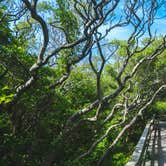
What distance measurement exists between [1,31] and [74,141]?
593 cm

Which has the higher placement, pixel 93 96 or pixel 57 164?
pixel 93 96

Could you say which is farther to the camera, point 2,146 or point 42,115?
point 42,115

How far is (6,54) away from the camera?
29.0 ft

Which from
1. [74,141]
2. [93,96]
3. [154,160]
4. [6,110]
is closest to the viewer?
[6,110]

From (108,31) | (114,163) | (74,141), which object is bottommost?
(114,163)

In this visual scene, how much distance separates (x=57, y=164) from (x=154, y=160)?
319 centimetres

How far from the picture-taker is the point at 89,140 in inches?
550

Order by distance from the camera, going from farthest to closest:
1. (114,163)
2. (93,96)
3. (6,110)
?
1. (93,96)
2. (114,163)
3. (6,110)

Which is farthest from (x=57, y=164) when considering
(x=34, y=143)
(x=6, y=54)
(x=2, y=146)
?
(x=6, y=54)

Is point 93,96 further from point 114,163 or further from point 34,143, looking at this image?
point 34,143

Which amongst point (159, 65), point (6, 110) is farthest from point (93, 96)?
point (159, 65)

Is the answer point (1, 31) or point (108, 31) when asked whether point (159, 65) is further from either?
point (1, 31)

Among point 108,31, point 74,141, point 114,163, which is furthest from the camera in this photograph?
point 74,141

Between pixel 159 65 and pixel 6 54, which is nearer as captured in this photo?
pixel 6 54
